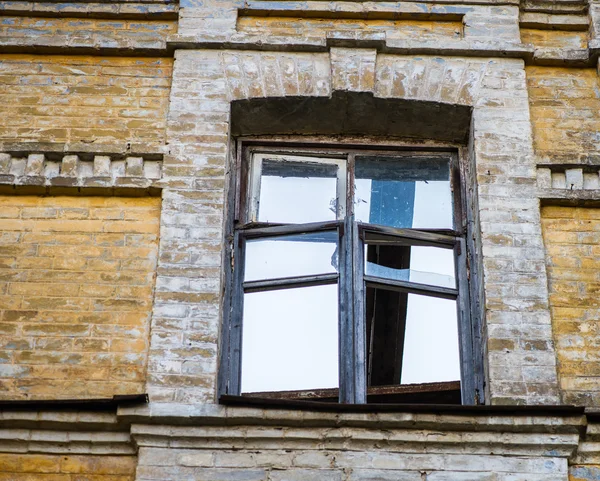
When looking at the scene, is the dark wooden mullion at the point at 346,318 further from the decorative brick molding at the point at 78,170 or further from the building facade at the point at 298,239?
the decorative brick molding at the point at 78,170

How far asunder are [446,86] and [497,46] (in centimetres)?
45

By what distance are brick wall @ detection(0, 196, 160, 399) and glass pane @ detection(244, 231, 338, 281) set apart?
0.65 metres

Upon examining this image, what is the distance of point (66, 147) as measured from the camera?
24.5 feet

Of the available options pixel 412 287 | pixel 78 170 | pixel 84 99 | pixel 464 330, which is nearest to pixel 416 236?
pixel 412 287

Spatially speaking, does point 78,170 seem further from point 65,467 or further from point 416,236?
point 416,236

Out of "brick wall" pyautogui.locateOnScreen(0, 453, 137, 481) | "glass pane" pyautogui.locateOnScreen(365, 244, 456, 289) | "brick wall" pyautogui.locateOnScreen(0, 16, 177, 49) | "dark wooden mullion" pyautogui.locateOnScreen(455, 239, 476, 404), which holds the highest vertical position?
"brick wall" pyautogui.locateOnScreen(0, 16, 177, 49)

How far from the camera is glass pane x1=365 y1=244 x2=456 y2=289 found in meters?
7.44

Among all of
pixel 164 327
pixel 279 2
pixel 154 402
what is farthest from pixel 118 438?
pixel 279 2

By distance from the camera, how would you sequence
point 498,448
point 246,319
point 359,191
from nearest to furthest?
point 498,448 < point 246,319 < point 359,191

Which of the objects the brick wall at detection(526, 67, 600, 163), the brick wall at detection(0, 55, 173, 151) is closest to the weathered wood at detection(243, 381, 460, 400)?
Answer: the brick wall at detection(526, 67, 600, 163)

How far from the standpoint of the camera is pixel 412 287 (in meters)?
7.41

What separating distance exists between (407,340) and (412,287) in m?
0.31

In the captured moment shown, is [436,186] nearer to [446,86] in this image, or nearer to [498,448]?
[446,86]

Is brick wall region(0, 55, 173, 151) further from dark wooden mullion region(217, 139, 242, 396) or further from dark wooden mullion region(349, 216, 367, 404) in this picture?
dark wooden mullion region(349, 216, 367, 404)
